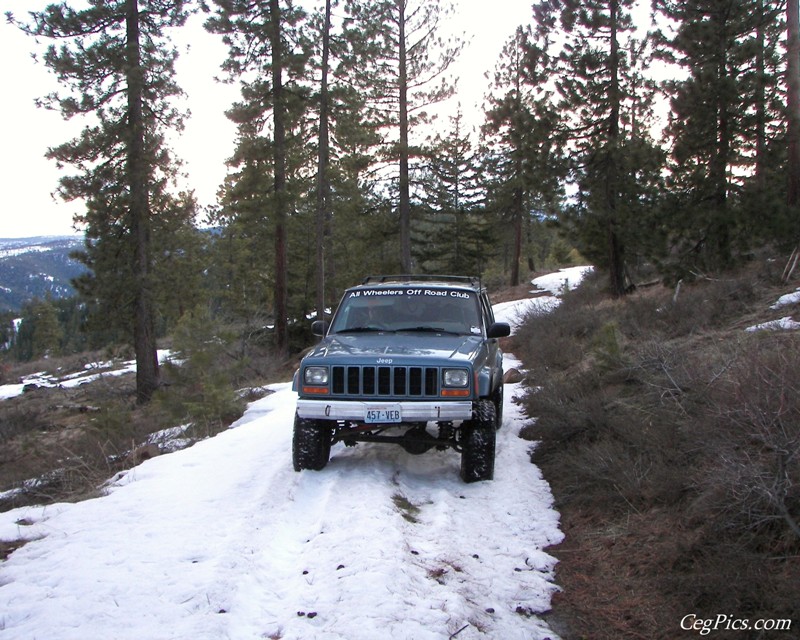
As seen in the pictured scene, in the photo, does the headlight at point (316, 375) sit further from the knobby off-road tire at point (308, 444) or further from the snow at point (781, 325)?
the snow at point (781, 325)

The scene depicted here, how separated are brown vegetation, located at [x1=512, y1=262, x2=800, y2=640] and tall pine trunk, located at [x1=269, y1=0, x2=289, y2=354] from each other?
13947mm

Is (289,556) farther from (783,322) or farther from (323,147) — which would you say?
(323,147)

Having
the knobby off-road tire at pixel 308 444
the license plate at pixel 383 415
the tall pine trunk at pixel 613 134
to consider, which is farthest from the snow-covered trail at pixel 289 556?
the tall pine trunk at pixel 613 134

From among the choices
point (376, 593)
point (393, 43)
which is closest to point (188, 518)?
point (376, 593)

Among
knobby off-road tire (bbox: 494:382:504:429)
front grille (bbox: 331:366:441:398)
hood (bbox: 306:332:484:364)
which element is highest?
hood (bbox: 306:332:484:364)

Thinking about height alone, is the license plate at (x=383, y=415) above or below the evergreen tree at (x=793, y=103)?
below

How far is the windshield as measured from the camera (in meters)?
6.74

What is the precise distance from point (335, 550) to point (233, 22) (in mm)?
17963

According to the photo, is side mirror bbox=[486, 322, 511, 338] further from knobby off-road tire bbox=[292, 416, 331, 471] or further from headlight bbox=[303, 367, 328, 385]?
knobby off-road tire bbox=[292, 416, 331, 471]

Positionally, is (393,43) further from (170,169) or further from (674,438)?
(674,438)

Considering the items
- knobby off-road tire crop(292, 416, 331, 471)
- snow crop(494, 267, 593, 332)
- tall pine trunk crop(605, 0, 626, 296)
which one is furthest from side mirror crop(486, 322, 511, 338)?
tall pine trunk crop(605, 0, 626, 296)

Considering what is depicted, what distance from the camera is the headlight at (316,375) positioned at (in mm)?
5656

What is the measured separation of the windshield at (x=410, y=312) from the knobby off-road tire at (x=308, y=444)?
1.35m

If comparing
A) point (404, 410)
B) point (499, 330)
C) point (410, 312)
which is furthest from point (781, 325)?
point (404, 410)
